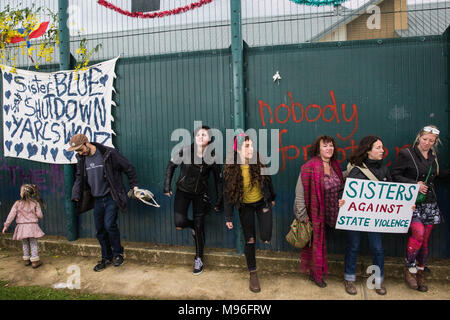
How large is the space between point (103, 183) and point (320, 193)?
2873mm

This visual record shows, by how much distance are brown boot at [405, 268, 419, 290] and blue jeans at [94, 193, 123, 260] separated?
3.77 meters

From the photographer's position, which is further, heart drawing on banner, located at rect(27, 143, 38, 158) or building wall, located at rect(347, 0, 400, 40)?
heart drawing on banner, located at rect(27, 143, 38, 158)

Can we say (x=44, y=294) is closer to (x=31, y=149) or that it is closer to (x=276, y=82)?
(x=31, y=149)

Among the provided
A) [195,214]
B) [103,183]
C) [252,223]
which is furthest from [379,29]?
[103,183]

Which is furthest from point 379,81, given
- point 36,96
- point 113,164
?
point 36,96

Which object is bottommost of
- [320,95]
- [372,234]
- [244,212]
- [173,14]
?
[372,234]

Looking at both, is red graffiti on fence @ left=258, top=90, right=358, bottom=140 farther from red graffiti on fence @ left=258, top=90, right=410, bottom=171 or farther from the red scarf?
the red scarf

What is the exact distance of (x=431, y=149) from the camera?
148 inches

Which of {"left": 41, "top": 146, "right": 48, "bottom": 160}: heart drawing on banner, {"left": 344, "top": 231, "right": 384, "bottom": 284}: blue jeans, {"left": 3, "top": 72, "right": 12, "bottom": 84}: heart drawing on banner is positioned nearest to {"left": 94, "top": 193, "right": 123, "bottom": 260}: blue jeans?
{"left": 41, "top": 146, "right": 48, "bottom": 160}: heart drawing on banner

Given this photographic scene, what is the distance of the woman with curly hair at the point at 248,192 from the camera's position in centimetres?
374

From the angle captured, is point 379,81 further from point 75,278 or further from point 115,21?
point 75,278

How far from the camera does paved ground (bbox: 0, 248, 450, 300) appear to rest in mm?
3682

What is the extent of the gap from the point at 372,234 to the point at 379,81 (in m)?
2.00

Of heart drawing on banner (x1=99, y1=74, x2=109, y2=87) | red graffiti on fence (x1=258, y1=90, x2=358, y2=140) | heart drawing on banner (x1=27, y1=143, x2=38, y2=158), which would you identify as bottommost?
heart drawing on banner (x1=27, y1=143, x2=38, y2=158)
